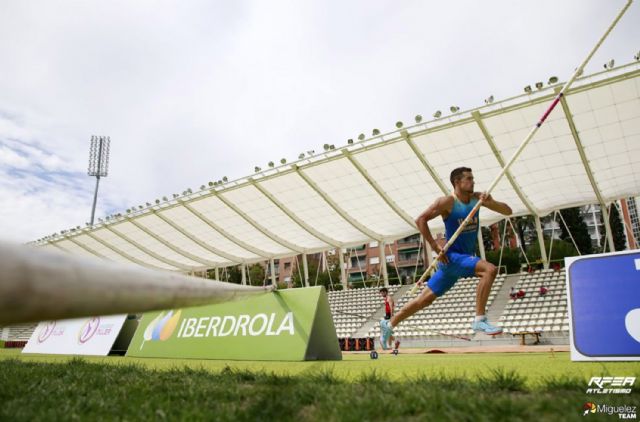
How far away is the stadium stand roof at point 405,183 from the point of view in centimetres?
1467

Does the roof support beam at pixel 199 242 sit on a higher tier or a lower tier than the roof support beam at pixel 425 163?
lower

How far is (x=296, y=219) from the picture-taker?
909 inches

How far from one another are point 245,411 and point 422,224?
3488 mm

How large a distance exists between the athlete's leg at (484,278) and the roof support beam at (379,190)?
527 inches

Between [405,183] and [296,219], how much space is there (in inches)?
268

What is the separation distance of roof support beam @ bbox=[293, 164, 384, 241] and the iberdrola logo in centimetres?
1226

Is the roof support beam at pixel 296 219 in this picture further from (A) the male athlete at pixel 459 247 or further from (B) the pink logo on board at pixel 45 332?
(A) the male athlete at pixel 459 247

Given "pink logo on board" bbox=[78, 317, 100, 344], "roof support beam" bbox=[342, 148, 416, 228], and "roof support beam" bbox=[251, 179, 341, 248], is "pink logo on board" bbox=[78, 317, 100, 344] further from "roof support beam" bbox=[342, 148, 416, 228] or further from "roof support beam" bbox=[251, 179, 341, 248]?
"roof support beam" bbox=[251, 179, 341, 248]

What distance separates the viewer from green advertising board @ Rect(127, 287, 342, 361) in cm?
578

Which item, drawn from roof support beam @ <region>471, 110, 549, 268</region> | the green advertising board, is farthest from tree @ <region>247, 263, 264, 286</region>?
the green advertising board

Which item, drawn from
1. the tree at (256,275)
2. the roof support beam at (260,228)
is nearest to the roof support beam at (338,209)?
the roof support beam at (260,228)

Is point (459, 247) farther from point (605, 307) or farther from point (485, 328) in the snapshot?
point (605, 307)

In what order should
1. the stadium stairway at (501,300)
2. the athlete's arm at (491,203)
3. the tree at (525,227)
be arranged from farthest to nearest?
the tree at (525,227) → the stadium stairway at (501,300) → the athlete's arm at (491,203)

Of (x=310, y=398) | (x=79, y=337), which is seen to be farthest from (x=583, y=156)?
(x=79, y=337)
